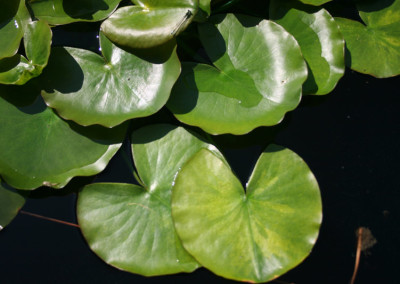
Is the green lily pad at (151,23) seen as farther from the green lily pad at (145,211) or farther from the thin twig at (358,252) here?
the thin twig at (358,252)

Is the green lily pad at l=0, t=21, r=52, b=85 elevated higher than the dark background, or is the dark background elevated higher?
the green lily pad at l=0, t=21, r=52, b=85

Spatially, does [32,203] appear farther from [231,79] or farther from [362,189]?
[362,189]

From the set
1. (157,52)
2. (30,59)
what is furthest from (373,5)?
(30,59)

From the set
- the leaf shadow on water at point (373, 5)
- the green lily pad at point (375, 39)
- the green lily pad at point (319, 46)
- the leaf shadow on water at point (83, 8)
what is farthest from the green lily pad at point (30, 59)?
the leaf shadow on water at point (373, 5)

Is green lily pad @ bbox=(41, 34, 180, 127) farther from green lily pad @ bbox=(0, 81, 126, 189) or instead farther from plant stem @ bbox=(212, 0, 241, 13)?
plant stem @ bbox=(212, 0, 241, 13)

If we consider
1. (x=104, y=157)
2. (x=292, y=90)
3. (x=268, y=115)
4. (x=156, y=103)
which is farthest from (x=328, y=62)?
(x=104, y=157)

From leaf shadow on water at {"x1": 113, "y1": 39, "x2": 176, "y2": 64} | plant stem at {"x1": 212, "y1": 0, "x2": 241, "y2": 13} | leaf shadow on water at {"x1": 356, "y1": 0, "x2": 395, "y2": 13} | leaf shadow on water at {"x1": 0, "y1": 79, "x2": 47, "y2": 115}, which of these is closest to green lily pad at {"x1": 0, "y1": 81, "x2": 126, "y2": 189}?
leaf shadow on water at {"x1": 0, "y1": 79, "x2": 47, "y2": 115}
